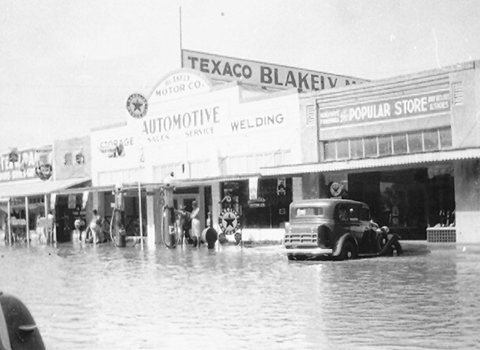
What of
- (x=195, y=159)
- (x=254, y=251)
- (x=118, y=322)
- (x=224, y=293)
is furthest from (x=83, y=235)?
(x=118, y=322)

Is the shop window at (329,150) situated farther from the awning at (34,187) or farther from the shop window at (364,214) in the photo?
the awning at (34,187)

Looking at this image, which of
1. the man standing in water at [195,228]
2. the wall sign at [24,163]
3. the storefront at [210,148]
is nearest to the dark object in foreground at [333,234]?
the storefront at [210,148]

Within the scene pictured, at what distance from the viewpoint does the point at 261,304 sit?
10.8 m

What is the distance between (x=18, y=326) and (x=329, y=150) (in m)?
23.9

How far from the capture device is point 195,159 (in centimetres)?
3334

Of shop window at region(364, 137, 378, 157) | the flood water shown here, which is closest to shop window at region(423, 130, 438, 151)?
shop window at region(364, 137, 378, 157)

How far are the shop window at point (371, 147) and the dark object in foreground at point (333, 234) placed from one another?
5417 mm

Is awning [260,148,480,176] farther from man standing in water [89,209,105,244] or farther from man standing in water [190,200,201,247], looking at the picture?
man standing in water [89,209,105,244]

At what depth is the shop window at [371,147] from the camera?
26.5m

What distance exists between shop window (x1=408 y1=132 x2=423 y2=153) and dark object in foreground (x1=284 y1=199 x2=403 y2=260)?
4.81m

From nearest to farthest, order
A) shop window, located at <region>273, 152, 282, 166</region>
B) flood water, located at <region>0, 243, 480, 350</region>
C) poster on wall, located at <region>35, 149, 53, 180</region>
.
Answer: flood water, located at <region>0, 243, 480, 350</region> < shop window, located at <region>273, 152, 282, 166</region> < poster on wall, located at <region>35, 149, 53, 180</region>

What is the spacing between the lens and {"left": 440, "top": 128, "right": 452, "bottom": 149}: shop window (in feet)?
80.2

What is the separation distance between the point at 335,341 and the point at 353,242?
41.6 ft

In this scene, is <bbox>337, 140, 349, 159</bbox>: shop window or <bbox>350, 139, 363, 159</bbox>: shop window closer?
<bbox>350, 139, 363, 159</bbox>: shop window
